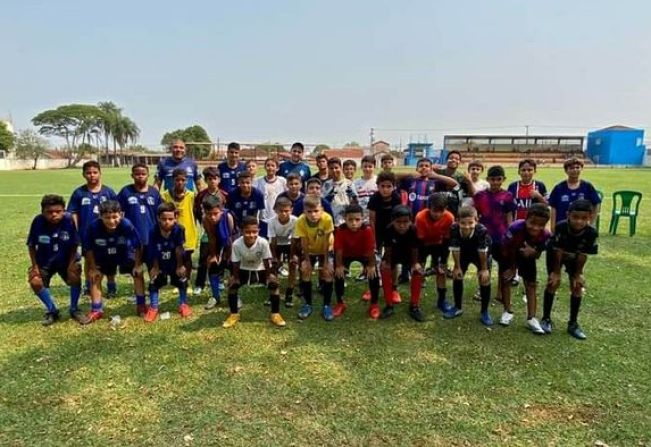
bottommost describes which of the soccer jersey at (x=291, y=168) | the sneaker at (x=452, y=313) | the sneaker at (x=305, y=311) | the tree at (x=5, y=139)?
the sneaker at (x=305, y=311)

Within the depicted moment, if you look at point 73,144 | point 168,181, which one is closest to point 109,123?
point 73,144

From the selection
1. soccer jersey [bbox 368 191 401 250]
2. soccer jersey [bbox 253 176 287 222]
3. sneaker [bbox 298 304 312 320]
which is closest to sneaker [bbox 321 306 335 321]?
sneaker [bbox 298 304 312 320]

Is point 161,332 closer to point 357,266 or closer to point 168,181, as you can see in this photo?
point 168,181

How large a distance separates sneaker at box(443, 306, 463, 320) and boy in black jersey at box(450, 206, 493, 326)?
0.85 feet

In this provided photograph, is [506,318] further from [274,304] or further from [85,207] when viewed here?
[85,207]

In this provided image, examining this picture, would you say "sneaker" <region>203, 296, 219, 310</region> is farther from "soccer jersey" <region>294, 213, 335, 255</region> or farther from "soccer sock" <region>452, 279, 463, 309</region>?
"soccer sock" <region>452, 279, 463, 309</region>

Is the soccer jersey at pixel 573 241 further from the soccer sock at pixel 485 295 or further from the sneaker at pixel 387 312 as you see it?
the sneaker at pixel 387 312

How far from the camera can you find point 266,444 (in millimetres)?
3090

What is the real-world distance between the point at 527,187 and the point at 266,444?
477 cm

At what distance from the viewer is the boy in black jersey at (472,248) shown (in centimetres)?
513

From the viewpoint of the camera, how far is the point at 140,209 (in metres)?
6.05

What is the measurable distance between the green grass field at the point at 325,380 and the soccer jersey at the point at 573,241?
85cm

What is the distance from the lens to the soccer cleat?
5359 mm

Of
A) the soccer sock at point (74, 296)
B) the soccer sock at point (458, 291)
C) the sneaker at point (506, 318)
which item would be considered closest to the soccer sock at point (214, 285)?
the soccer sock at point (74, 296)
